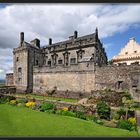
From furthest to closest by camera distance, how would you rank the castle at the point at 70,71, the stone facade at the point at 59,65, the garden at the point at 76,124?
the stone facade at the point at 59,65, the castle at the point at 70,71, the garden at the point at 76,124

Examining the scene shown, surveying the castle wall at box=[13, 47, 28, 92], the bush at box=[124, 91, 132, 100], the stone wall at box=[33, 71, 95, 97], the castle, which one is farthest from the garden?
the castle wall at box=[13, 47, 28, 92]

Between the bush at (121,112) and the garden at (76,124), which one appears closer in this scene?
the garden at (76,124)

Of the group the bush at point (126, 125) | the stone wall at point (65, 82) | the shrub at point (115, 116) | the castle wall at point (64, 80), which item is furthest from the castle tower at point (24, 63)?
the bush at point (126, 125)

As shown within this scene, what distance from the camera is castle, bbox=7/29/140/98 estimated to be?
25867 millimetres

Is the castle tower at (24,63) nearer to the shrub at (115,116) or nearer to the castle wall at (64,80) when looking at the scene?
the castle wall at (64,80)

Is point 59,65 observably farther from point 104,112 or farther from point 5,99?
point 104,112

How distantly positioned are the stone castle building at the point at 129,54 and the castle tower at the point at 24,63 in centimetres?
1682

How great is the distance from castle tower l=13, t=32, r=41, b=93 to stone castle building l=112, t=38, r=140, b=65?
16822mm

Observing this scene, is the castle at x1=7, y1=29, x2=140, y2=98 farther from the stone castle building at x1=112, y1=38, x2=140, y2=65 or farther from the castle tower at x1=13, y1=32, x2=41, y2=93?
the stone castle building at x1=112, y1=38, x2=140, y2=65

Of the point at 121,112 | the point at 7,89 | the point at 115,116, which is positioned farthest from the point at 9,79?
the point at 121,112

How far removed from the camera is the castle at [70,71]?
25.9 metres

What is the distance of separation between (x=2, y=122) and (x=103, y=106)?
886 cm

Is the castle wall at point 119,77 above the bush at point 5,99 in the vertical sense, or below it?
above

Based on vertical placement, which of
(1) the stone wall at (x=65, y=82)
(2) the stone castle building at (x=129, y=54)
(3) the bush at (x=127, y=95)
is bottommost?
(3) the bush at (x=127, y=95)
